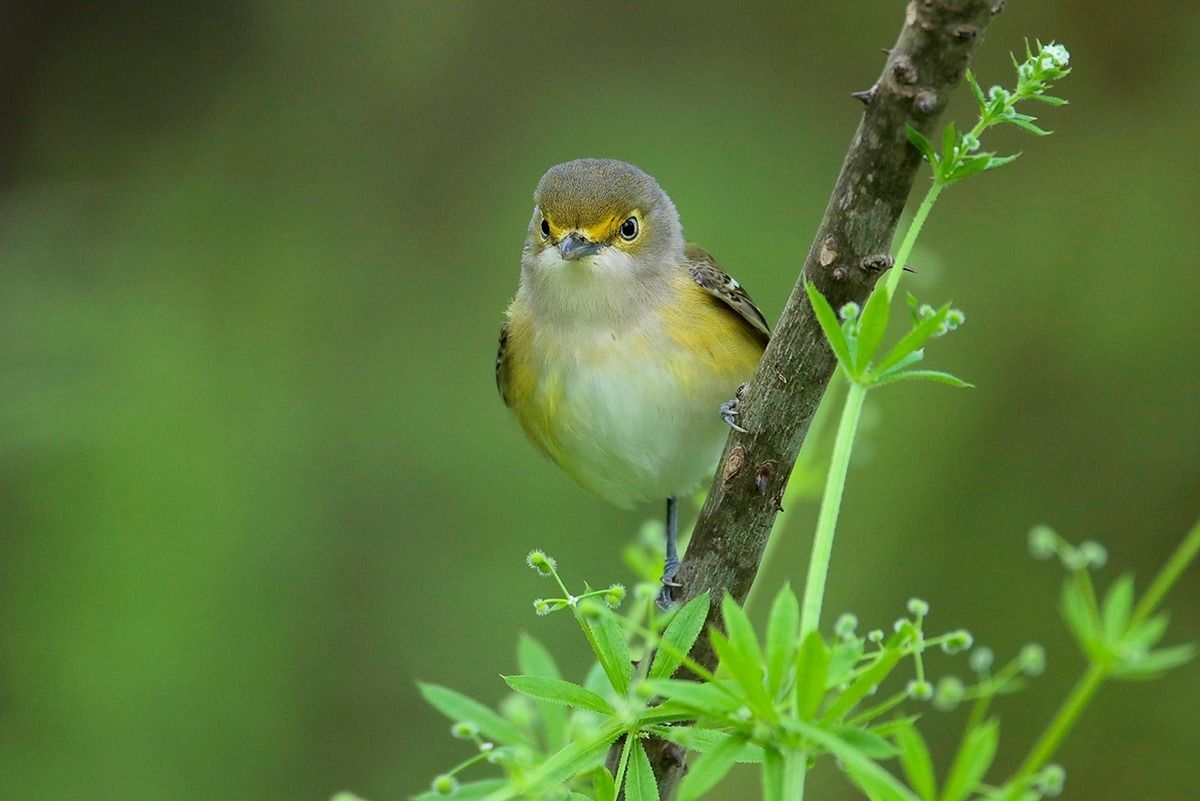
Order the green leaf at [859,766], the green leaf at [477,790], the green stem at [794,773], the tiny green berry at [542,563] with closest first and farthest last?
1. the green leaf at [859,766]
2. the green stem at [794,773]
3. the tiny green berry at [542,563]
4. the green leaf at [477,790]

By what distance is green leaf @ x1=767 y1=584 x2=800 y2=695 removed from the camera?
1372mm

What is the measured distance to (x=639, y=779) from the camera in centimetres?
159

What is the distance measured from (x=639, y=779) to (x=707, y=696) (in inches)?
12.4

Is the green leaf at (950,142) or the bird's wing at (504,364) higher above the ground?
the green leaf at (950,142)

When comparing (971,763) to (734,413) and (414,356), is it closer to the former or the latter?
(734,413)

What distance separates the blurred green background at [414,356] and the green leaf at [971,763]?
4.07m

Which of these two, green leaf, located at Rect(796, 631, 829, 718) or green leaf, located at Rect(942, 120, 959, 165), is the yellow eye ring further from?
green leaf, located at Rect(796, 631, 829, 718)

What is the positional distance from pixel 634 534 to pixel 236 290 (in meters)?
2.41

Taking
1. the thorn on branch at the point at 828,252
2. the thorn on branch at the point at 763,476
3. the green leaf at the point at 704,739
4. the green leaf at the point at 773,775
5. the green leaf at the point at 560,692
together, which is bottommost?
the green leaf at the point at 560,692

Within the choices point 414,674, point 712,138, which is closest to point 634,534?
point 414,674

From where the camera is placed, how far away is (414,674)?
5.98 meters

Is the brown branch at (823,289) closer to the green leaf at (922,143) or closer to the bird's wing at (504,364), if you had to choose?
the green leaf at (922,143)

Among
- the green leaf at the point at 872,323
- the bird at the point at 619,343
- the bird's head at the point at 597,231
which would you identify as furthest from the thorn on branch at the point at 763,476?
the bird's head at the point at 597,231

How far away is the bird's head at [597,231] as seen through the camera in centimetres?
391
